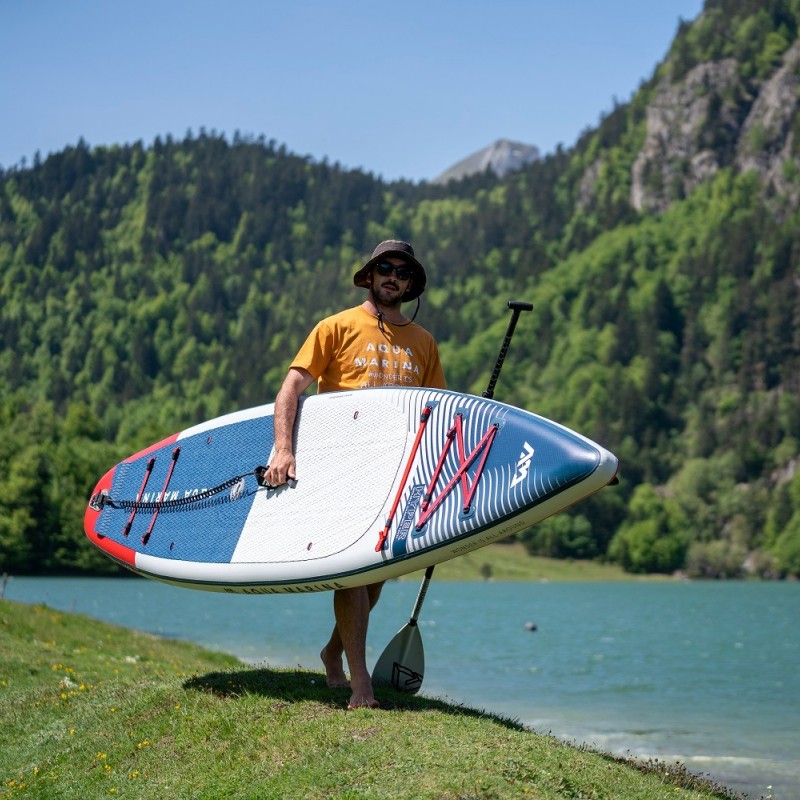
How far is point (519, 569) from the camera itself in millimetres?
158250

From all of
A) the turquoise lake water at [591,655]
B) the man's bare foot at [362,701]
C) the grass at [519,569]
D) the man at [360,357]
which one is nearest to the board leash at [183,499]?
the man at [360,357]

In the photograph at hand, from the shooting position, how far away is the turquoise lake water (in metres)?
23.7

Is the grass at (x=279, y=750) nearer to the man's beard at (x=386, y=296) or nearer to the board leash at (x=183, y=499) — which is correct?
the board leash at (x=183, y=499)

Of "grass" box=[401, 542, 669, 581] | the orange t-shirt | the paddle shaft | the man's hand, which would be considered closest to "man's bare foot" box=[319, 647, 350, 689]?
the paddle shaft

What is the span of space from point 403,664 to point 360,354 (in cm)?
257

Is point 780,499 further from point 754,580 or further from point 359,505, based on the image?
point 359,505

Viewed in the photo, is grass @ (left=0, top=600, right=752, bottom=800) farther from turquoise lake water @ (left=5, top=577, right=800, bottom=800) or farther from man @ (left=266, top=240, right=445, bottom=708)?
turquoise lake water @ (left=5, top=577, right=800, bottom=800)

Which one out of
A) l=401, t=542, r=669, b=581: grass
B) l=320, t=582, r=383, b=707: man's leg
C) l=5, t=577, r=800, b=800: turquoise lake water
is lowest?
l=401, t=542, r=669, b=581: grass

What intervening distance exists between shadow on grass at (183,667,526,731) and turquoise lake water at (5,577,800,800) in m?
2.25

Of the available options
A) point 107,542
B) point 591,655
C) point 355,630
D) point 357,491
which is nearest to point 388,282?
point 357,491

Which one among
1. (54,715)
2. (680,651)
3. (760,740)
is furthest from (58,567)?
(54,715)

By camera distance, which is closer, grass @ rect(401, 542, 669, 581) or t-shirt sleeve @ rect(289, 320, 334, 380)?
t-shirt sleeve @ rect(289, 320, 334, 380)

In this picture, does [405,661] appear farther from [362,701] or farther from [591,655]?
[591,655]

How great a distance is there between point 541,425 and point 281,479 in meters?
2.12
